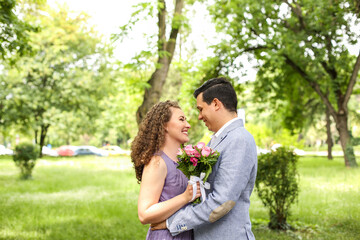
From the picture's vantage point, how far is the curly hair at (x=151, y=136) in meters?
3.10

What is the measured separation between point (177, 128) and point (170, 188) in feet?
1.61

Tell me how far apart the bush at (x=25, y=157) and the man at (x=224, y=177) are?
59.4 feet

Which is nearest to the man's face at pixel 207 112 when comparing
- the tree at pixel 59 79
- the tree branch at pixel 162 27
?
the tree branch at pixel 162 27

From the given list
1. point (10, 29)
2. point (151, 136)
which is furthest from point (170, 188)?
point (10, 29)

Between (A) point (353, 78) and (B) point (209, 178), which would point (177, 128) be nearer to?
(B) point (209, 178)

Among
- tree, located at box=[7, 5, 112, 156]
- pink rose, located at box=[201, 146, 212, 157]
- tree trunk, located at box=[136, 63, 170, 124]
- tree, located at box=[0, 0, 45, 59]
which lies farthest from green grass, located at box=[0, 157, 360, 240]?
tree, located at box=[7, 5, 112, 156]

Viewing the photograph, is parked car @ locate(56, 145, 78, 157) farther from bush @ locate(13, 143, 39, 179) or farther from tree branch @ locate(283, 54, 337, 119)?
tree branch @ locate(283, 54, 337, 119)

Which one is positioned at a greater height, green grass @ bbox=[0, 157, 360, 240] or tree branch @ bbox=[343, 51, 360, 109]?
tree branch @ bbox=[343, 51, 360, 109]

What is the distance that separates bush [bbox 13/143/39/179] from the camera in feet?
63.0

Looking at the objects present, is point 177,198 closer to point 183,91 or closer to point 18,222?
point 18,222

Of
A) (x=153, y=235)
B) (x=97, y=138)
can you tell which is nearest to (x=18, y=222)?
(x=153, y=235)

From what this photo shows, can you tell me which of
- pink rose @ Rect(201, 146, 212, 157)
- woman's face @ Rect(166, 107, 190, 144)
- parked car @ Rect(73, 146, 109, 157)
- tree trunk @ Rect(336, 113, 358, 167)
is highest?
woman's face @ Rect(166, 107, 190, 144)

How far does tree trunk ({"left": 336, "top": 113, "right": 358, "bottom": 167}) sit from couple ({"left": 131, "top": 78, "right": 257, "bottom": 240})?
18.2 meters

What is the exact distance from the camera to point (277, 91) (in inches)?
805
